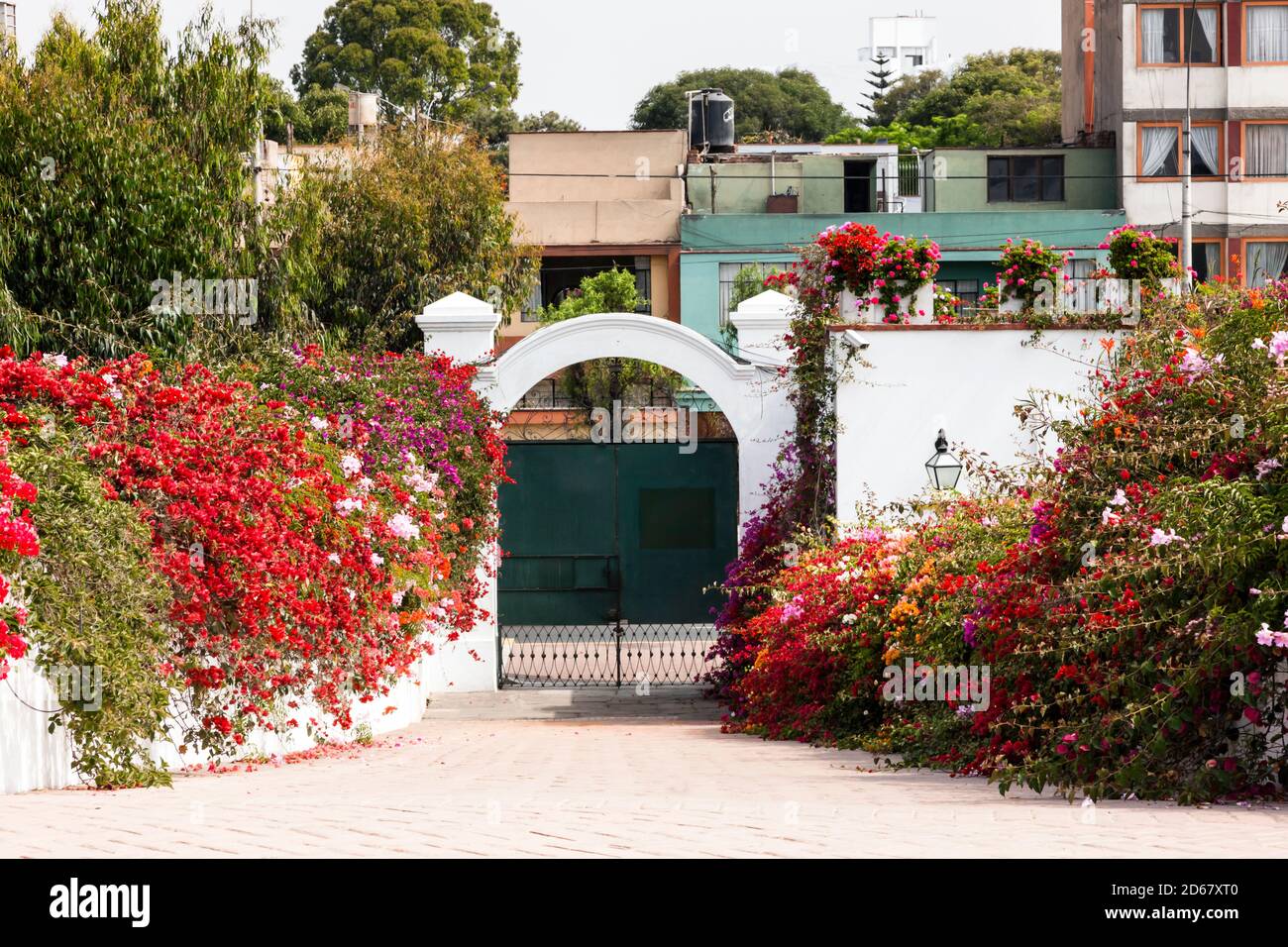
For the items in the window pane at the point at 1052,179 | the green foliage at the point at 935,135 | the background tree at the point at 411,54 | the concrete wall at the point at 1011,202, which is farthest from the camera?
the background tree at the point at 411,54

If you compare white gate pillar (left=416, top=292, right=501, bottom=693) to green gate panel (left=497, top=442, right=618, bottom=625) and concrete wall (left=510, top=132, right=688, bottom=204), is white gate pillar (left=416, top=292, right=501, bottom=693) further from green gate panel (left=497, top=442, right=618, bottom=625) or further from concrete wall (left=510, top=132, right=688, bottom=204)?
concrete wall (left=510, top=132, right=688, bottom=204)

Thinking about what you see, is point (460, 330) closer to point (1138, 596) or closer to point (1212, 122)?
point (1138, 596)

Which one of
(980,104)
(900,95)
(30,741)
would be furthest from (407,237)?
(900,95)

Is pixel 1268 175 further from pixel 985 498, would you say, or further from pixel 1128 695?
pixel 1128 695

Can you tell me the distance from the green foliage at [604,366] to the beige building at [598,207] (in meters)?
0.52

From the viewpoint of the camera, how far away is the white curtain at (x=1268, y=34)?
3644 cm

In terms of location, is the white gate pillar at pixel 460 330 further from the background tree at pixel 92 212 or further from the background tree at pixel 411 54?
the background tree at pixel 411 54

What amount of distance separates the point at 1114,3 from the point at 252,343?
2364 cm

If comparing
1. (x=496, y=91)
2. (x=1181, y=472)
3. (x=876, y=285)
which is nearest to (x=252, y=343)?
(x=876, y=285)

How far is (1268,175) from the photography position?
3669 cm

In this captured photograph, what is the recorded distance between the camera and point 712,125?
42.0 meters

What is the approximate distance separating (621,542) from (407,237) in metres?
9.64

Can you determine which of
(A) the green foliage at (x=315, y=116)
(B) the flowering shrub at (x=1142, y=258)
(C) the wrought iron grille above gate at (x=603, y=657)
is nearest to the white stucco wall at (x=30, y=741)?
(C) the wrought iron grille above gate at (x=603, y=657)
